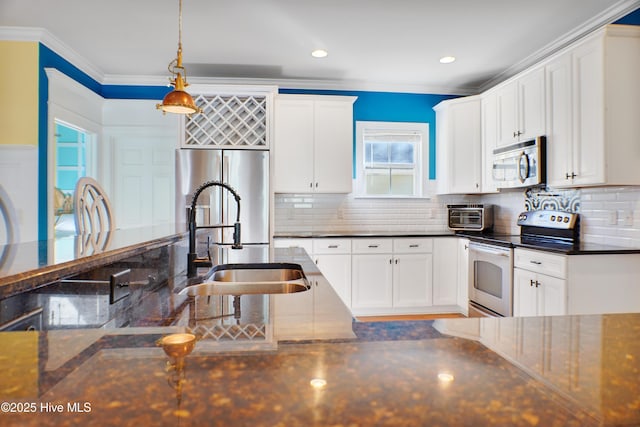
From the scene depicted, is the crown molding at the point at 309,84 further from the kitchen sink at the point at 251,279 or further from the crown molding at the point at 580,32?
the kitchen sink at the point at 251,279

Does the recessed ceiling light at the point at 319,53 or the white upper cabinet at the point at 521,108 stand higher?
the recessed ceiling light at the point at 319,53

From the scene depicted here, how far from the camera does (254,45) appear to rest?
3607 millimetres

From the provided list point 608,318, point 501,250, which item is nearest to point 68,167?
point 501,250

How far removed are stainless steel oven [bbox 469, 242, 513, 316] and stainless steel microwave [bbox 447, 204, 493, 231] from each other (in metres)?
0.38

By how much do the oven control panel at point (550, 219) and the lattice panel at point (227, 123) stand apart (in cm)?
268

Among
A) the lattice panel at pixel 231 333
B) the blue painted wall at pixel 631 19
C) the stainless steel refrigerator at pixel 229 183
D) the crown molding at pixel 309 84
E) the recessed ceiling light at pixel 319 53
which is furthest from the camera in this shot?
the crown molding at pixel 309 84

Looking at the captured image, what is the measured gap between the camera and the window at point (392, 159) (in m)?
4.71

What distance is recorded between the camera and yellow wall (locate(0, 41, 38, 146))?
342 cm

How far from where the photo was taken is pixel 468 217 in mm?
4281

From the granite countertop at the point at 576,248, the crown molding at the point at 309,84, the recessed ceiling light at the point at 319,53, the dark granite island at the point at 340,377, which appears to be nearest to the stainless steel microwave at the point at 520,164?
the granite countertop at the point at 576,248

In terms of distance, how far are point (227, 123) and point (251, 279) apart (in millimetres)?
2676

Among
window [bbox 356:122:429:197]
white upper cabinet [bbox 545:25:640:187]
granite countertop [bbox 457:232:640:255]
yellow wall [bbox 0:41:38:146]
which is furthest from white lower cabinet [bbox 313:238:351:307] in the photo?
yellow wall [bbox 0:41:38:146]

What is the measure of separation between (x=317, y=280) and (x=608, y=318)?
858 millimetres

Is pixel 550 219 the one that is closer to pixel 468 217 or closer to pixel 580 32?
pixel 468 217
